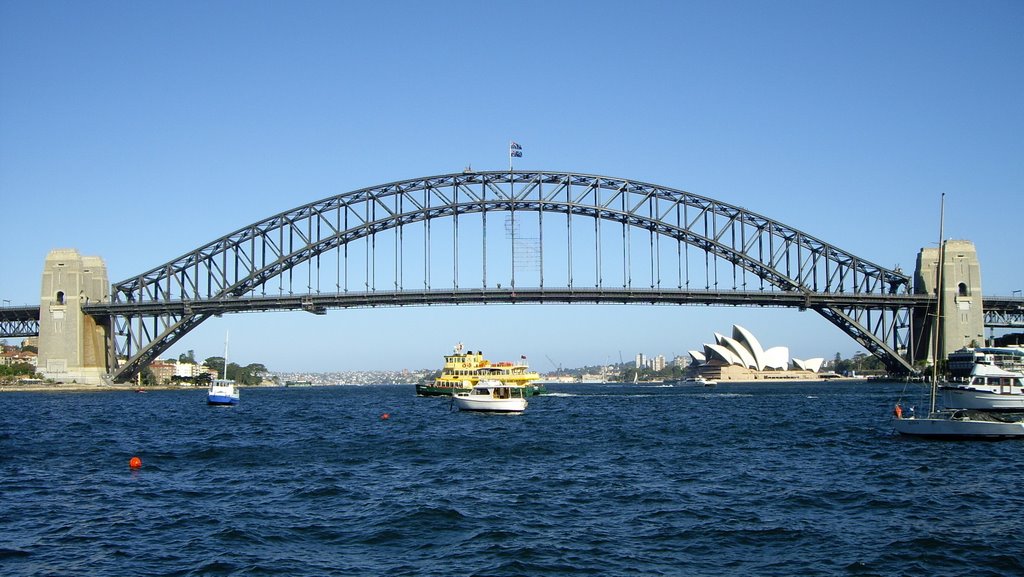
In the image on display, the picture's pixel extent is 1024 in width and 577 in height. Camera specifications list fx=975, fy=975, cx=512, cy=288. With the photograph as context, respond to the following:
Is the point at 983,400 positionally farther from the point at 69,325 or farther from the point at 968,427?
the point at 69,325

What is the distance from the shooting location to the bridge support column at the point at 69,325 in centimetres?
10404

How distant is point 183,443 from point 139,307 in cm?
7032

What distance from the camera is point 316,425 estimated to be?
2029 inches

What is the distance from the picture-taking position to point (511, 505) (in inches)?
929

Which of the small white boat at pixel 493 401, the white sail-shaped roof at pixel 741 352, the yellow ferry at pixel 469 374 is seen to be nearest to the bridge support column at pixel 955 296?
the yellow ferry at pixel 469 374

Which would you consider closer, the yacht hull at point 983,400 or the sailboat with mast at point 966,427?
the sailboat with mast at point 966,427

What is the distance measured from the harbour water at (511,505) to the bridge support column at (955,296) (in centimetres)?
7198

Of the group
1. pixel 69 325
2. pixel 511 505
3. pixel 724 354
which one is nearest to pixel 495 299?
pixel 69 325

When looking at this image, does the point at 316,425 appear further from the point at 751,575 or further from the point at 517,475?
the point at 751,575

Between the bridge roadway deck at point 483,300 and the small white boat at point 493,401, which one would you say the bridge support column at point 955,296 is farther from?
the small white boat at point 493,401

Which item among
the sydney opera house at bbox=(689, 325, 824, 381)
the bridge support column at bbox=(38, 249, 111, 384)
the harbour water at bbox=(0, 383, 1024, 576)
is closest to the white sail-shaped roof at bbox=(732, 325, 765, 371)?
the sydney opera house at bbox=(689, 325, 824, 381)

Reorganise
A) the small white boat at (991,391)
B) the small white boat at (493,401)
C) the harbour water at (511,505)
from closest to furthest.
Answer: the harbour water at (511,505), the small white boat at (991,391), the small white boat at (493,401)

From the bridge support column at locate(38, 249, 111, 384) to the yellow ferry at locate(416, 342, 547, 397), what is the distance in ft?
122

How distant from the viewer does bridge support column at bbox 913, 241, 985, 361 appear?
10575 cm
